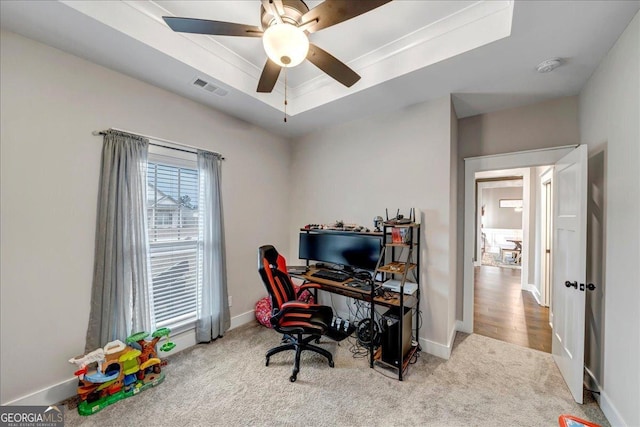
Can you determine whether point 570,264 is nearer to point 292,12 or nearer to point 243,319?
point 292,12

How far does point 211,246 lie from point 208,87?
1.72m

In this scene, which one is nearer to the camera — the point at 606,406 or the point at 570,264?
the point at 606,406

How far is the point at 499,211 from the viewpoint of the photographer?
8656 millimetres

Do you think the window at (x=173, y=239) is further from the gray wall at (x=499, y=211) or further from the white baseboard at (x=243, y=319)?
the gray wall at (x=499, y=211)

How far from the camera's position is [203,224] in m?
2.86

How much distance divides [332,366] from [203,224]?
2070 mm

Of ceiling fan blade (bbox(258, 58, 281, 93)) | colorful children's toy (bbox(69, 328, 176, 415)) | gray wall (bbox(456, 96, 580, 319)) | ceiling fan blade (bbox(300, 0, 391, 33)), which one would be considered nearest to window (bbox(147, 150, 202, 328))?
colorful children's toy (bbox(69, 328, 176, 415))

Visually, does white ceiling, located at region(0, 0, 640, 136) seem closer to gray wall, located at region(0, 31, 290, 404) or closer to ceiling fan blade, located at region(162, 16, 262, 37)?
gray wall, located at region(0, 31, 290, 404)

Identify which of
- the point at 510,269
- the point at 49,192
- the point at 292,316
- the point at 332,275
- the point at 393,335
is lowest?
the point at 510,269

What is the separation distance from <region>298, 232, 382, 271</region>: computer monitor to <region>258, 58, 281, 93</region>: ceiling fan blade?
1807 mm

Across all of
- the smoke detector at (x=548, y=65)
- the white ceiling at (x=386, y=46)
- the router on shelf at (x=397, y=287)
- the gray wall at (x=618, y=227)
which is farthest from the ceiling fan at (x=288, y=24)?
the router on shelf at (x=397, y=287)

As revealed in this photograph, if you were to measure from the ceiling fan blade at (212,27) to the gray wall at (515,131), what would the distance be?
275 centimetres

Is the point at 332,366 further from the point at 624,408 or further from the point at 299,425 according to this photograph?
the point at 624,408

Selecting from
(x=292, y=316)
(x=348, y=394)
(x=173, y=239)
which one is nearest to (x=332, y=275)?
(x=292, y=316)
